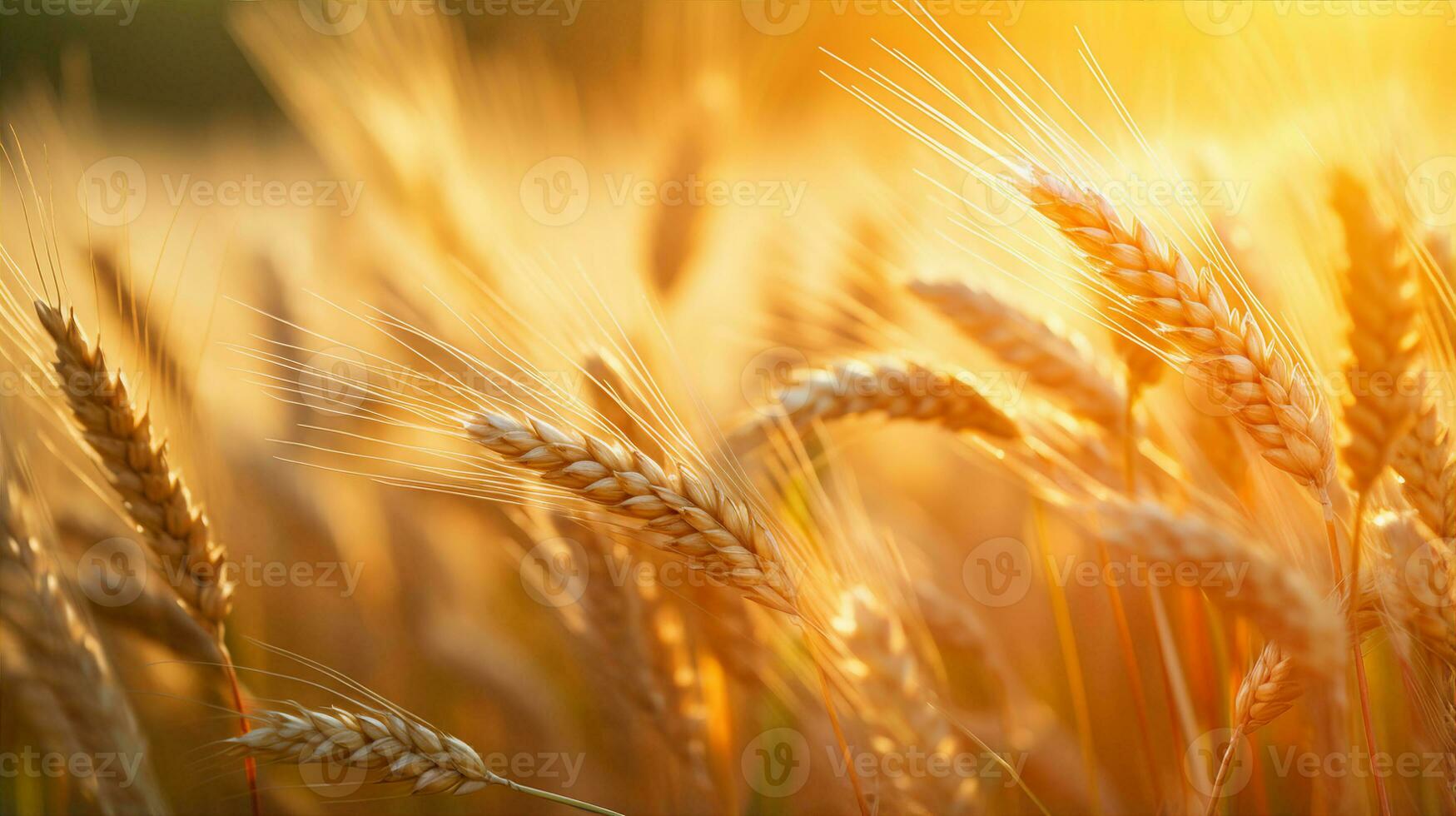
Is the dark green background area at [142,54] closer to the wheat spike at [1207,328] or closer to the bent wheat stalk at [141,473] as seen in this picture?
the bent wheat stalk at [141,473]

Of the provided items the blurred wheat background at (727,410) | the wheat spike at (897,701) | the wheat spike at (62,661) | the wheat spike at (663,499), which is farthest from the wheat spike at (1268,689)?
the wheat spike at (62,661)

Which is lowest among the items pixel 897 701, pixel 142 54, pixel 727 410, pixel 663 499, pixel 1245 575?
pixel 897 701

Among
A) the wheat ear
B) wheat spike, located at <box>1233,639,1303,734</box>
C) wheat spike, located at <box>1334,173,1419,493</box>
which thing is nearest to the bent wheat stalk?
the wheat ear

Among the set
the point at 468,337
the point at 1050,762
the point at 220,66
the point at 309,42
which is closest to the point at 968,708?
the point at 1050,762

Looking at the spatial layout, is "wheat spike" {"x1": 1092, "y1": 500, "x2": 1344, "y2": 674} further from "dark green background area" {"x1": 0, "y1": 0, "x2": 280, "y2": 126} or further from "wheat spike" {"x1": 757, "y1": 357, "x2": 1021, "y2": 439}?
"dark green background area" {"x1": 0, "y1": 0, "x2": 280, "y2": 126}

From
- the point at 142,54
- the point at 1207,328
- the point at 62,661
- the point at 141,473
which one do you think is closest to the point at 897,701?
the point at 1207,328

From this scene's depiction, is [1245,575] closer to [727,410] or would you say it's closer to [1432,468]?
[1432,468]
